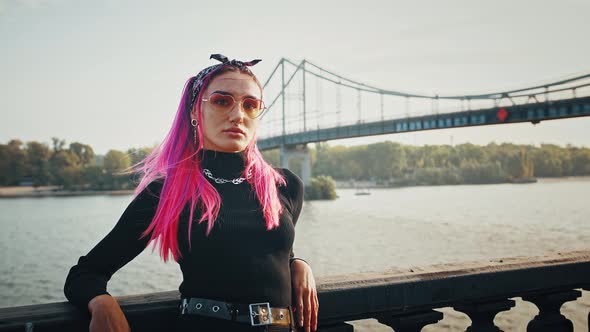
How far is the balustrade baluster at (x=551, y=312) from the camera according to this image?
249 cm

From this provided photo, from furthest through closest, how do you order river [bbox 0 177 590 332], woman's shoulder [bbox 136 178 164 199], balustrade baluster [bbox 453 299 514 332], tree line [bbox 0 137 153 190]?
1. tree line [bbox 0 137 153 190]
2. river [bbox 0 177 590 332]
3. balustrade baluster [bbox 453 299 514 332]
4. woman's shoulder [bbox 136 178 164 199]

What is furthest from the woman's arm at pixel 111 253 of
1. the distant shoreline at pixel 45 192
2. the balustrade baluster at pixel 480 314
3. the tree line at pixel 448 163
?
the tree line at pixel 448 163

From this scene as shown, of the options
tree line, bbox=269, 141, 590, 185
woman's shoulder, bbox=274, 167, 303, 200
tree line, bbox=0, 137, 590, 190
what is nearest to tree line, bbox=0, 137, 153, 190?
tree line, bbox=0, 137, 590, 190

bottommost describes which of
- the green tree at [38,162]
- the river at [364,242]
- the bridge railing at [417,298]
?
the river at [364,242]

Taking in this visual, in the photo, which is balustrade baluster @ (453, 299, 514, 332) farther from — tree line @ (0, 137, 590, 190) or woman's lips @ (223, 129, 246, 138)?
tree line @ (0, 137, 590, 190)

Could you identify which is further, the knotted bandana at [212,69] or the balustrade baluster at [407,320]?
the balustrade baluster at [407,320]

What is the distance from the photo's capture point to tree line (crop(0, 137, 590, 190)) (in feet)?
261

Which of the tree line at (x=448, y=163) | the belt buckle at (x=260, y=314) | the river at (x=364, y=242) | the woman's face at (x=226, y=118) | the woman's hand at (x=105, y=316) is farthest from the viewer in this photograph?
the tree line at (x=448, y=163)

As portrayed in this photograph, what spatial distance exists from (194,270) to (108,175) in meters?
80.7

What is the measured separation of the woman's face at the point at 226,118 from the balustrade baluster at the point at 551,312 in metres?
1.62

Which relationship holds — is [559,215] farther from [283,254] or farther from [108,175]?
[108,175]

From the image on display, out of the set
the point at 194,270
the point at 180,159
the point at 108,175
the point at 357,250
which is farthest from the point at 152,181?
the point at 108,175

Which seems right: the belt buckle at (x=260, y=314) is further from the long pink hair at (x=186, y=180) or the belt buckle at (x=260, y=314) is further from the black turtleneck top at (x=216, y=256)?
the long pink hair at (x=186, y=180)

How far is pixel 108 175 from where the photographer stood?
254ft
